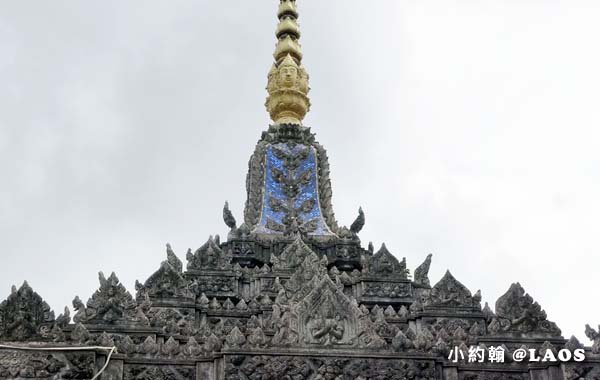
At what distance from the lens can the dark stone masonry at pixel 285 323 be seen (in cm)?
1199

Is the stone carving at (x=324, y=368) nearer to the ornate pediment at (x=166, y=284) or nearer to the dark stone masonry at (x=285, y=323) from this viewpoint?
the dark stone masonry at (x=285, y=323)

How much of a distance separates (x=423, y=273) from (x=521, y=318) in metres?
5.25

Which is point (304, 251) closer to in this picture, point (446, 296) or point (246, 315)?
point (246, 315)

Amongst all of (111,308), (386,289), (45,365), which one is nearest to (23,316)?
(45,365)

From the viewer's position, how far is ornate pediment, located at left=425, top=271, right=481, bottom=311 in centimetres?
1773

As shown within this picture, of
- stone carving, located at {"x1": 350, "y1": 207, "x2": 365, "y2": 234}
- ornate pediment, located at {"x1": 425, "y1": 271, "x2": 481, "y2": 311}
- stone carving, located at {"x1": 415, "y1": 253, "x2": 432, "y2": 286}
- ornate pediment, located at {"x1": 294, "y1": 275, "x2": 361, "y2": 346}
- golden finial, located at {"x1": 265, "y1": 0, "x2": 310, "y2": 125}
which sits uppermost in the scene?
golden finial, located at {"x1": 265, "y1": 0, "x2": 310, "y2": 125}

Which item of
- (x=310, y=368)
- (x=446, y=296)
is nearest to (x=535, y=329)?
(x=446, y=296)

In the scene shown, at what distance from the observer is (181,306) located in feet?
58.7

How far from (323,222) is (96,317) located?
9956 millimetres

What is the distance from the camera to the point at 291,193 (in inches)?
977

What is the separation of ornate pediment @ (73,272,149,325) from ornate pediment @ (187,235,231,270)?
470cm

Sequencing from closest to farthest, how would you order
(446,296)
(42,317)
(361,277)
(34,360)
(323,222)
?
(34,360) → (42,317) → (446,296) → (361,277) → (323,222)

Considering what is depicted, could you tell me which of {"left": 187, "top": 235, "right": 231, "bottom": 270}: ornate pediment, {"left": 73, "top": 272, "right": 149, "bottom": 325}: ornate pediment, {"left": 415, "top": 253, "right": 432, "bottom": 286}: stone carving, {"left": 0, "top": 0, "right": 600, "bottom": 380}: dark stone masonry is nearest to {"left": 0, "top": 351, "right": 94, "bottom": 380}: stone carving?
{"left": 0, "top": 0, "right": 600, "bottom": 380}: dark stone masonry

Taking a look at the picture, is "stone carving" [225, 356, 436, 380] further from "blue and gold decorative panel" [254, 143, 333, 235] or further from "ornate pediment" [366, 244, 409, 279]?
"blue and gold decorative panel" [254, 143, 333, 235]
